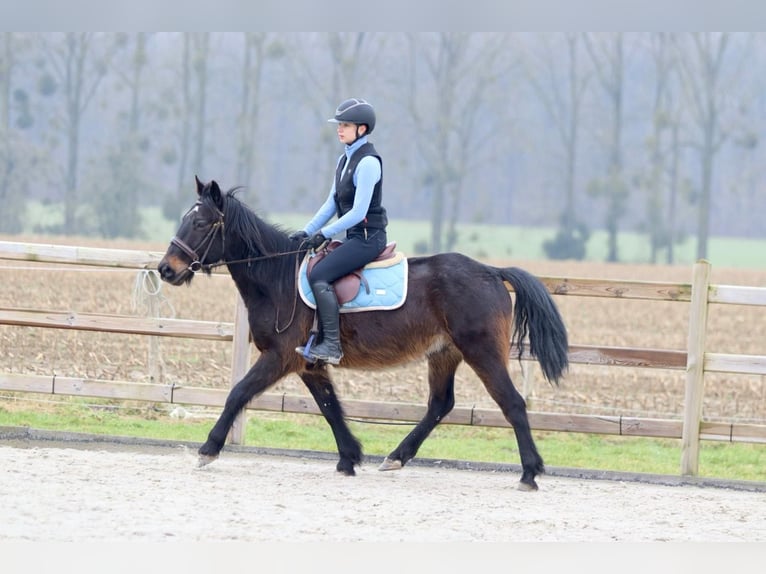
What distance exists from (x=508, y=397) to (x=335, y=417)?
4.30 ft

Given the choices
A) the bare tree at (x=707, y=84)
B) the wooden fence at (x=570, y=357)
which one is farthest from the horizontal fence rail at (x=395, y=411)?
the bare tree at (x=707, y=84)

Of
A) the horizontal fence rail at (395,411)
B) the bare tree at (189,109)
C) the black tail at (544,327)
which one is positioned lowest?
the horizontal fence rail at (395,411)

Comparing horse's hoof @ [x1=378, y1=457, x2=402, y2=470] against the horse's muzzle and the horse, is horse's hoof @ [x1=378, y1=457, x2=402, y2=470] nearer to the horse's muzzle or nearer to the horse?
the horse

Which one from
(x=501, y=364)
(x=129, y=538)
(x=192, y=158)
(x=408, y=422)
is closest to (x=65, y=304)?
(x=408, y=422)

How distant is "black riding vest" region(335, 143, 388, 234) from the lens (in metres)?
7.12

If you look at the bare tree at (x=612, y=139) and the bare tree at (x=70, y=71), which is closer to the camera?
the bare tree at (x=70, y=71)

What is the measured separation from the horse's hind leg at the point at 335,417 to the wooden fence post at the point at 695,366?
2519 millimetres

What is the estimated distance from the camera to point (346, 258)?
7.09m

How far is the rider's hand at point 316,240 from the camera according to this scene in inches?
282

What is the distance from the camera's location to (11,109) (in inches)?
2340

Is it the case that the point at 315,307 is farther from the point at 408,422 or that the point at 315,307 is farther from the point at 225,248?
the point at 408,422

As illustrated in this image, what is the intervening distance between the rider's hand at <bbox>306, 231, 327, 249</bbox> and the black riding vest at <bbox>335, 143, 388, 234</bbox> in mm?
194

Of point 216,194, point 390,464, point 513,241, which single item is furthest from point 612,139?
point 216,194

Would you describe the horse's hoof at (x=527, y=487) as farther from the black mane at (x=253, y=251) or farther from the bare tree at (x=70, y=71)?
the bare tree at (x=70, y=71)
